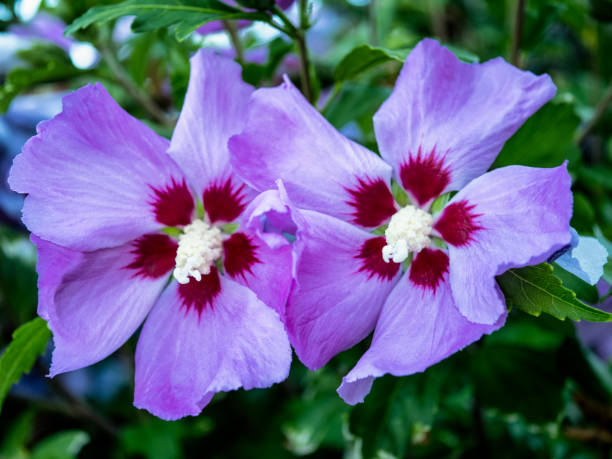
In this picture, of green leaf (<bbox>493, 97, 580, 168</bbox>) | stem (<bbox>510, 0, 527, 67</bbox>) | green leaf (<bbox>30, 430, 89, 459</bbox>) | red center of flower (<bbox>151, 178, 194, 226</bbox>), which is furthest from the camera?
green leaf (<bbox>30, 430, 89, 459</bbox>)

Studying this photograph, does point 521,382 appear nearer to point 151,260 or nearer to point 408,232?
point 408,232

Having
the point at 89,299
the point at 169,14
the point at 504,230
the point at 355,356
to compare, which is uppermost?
Answer: the point at 169,14

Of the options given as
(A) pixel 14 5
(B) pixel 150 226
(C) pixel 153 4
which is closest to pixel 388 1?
(A) pixel 14 5

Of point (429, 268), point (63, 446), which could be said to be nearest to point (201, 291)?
point (429, 268)

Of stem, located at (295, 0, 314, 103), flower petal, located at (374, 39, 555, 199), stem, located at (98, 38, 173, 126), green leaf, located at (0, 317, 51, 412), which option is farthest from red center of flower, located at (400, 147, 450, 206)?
stem, located at (98, 38, 173, 126)

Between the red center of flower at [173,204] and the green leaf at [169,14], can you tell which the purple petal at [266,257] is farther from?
the green leaf at [169,14]

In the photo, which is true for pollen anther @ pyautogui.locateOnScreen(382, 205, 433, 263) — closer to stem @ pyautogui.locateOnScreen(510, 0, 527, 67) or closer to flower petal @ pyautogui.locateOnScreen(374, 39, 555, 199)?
flower petal @ pyautogui.locateOnScreen(374, 39, 555, 199)

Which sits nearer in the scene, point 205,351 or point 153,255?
point 205,351
